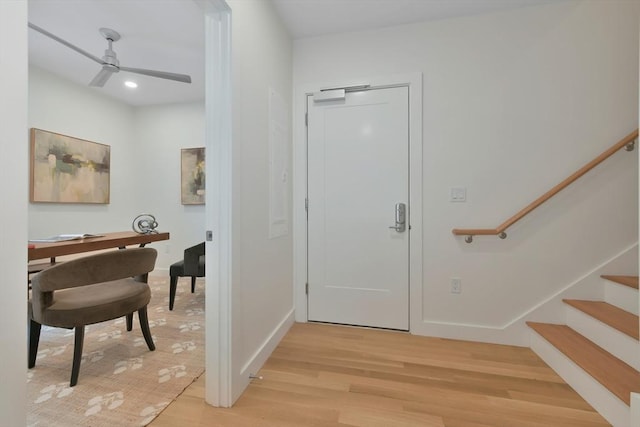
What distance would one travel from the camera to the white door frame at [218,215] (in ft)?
4.67

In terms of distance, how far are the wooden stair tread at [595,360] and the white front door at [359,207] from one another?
1007mm

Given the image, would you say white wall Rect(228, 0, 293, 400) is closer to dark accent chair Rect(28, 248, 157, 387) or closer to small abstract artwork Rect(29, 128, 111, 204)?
dark accent chair Rect(28, 248, 157, 387)

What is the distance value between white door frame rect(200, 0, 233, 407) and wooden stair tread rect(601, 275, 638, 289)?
2.52 metres

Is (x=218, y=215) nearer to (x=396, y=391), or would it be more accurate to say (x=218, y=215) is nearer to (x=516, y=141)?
(x=396, y=391)

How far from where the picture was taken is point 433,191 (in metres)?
2.24

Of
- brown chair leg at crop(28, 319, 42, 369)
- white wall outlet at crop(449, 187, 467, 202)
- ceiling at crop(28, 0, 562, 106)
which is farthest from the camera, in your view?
white wall outlet at crop(449, 187, 467, 202)

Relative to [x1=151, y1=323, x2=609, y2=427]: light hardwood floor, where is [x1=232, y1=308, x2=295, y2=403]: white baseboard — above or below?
above

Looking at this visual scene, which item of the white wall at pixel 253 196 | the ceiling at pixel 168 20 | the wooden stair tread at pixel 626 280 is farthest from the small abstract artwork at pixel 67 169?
the wooden stair tread at pixel 626 280

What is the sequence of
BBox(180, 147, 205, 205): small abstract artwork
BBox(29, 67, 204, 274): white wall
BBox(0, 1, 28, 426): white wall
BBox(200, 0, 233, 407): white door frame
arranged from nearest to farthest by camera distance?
BBox(0, 1, 28, 426): white wall → BBox(200, 0, 233, 407): white door frame → BBox(29, 67, 204, 274): white wall → BBox(180, 147, 205, 205): small abstract artwork

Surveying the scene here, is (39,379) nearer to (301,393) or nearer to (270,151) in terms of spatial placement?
(301,393)

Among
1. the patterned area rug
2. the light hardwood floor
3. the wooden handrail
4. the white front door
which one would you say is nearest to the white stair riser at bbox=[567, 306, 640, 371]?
the light hardwood floor

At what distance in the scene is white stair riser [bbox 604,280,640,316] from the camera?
171 centimetres

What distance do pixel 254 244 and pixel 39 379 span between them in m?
1.52

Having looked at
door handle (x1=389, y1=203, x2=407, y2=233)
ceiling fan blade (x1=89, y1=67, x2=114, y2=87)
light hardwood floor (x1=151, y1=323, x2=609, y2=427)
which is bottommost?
light hardwood floor (x1=151, y1=323, x2=609, y2=427)
